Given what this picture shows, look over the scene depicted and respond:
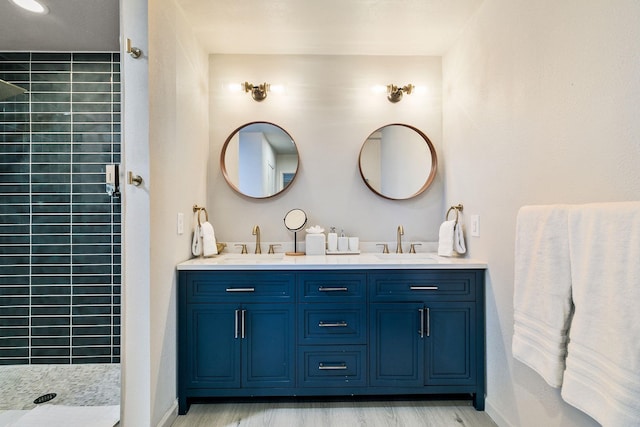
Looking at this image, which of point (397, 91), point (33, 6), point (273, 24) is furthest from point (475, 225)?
point (33, 6)

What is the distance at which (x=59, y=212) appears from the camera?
6.81 ft

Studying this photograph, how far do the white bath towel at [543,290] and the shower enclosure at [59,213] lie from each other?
257cm

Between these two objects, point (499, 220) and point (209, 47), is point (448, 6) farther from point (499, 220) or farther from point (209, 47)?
point (209, 47)

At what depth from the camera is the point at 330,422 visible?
5.57 feet

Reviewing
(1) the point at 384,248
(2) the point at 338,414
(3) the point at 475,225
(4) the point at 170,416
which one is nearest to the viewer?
(4) the point at 170,416

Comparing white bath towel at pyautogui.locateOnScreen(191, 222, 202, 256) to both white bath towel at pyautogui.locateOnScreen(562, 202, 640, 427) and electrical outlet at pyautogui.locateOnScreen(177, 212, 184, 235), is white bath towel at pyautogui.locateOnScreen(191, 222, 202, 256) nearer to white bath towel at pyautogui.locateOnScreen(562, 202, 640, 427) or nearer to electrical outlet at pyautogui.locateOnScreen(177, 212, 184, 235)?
electrical outlet at pyautogui.locateOnScreen(177, 212, 184, 235)

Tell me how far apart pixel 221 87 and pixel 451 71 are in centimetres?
184

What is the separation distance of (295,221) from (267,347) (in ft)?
3.15

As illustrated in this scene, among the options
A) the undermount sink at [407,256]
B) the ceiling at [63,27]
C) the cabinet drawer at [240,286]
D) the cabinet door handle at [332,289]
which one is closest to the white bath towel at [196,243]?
the cabinet drawer at [240,286]

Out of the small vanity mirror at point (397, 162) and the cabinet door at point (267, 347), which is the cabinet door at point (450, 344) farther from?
the small vanity mirror at point (397, 162)

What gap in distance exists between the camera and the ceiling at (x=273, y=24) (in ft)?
5.85

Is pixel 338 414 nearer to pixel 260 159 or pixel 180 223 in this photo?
pixel 180 223

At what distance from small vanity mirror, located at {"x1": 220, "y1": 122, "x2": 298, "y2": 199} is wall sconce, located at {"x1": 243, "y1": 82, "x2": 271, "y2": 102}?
0.70ft

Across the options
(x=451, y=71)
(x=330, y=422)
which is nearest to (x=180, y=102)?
(x=451, y=71)
